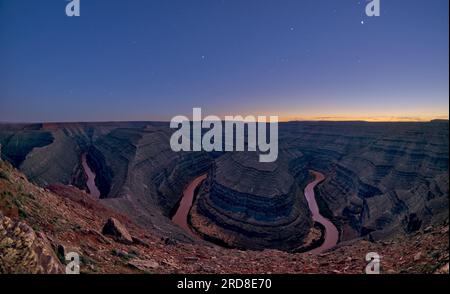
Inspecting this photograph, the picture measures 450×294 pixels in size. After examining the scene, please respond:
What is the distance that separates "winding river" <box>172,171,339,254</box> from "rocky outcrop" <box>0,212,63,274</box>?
53.2ft

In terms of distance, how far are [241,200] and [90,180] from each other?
93.6 feet

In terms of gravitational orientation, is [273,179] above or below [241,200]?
above

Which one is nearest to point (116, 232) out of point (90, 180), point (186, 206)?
point (186, 206)

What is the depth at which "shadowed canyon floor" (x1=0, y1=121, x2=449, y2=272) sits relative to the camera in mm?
7578

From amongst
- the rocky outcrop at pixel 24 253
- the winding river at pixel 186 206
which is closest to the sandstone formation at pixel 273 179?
the winding river at pixel 186 206

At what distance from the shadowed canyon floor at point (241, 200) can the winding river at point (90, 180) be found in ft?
0.76

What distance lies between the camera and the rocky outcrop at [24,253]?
4.89 m

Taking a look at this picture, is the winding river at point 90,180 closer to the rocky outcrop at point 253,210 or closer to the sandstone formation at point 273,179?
the sandstone formation at point 273,179

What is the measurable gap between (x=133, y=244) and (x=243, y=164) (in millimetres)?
26501

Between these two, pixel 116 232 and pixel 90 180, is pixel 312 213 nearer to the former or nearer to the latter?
pixel 116 232

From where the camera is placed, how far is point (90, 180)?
145ft

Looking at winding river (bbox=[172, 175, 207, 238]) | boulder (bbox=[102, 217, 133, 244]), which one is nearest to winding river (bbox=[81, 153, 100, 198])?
winding river (bbox=[172, 175, 207, 238])

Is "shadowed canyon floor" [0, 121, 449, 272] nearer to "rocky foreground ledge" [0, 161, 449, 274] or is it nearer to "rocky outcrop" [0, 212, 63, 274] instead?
"rocky foreground ledge" [0, 161, 449, 274]
